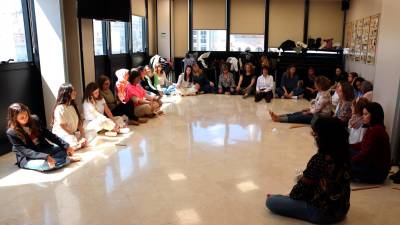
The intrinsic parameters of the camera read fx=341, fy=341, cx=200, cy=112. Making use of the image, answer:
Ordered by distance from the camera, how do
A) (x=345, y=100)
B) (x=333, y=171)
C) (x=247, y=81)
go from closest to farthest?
(x=333, y=171) → (x=345, y=100) → (x=247, y=81)

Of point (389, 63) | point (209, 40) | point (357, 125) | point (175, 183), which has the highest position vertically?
point (209, 40)

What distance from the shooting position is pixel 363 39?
7.82 meters

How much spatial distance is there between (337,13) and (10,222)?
32.7 feet

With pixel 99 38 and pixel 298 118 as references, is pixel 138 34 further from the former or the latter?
pixel 298 118

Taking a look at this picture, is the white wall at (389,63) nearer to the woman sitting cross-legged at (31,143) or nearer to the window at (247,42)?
the woman sitting cross-legged at (31,143)

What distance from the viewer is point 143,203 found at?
298cm

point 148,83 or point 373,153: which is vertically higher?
point 148,83

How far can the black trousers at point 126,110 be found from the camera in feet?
18.9

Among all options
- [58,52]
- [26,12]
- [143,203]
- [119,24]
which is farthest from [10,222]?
[119,24]

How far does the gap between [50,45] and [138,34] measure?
4680 millimetres

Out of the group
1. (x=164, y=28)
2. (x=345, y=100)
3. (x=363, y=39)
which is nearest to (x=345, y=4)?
(x=363, y=39)

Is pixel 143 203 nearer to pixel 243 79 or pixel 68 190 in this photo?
pixel 68 190

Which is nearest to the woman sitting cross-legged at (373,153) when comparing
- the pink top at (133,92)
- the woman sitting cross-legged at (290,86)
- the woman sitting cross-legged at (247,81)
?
the pink top at (133,92)

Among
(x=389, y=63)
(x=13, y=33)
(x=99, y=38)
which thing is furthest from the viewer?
(x=99, y=38)
